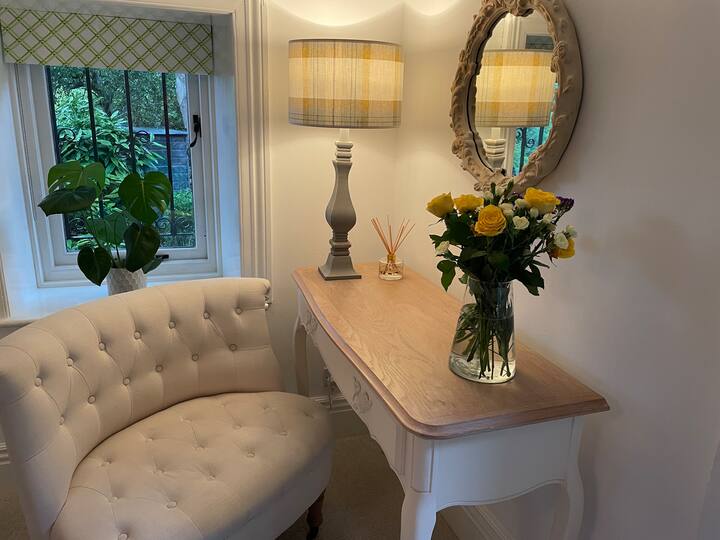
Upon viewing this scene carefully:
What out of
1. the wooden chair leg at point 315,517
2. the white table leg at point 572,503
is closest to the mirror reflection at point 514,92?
the white table leg at point 572,503

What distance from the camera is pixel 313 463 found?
5.41 feet

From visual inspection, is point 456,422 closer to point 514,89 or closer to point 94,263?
point 514,89

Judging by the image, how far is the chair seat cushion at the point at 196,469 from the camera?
1.33 metres

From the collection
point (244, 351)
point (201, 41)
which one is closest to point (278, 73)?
point (201, 41)

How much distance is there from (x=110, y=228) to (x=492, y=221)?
150 centimetres

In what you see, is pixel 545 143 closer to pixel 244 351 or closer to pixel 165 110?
pixel 244 351

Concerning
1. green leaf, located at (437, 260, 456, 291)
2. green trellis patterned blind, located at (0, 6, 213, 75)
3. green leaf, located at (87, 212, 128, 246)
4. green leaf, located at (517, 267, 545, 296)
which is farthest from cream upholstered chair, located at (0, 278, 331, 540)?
green trellis patterned blind, located at (0, 6, 213, 75)

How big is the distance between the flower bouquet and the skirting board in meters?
0.71

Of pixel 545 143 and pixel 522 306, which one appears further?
pixel 522 306

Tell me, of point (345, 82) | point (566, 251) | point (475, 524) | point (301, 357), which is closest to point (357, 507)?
point (475, 524)

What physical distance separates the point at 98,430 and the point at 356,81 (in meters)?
1.23

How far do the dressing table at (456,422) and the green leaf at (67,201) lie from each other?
3.14 ft

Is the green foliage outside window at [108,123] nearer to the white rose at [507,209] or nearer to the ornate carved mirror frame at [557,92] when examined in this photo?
the ornate carved mirror frame at [557,92]

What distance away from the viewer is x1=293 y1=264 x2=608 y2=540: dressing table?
1146 millimetres
